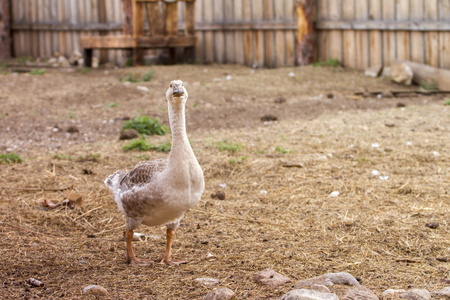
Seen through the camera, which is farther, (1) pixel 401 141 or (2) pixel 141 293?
(1) pixel 401 141

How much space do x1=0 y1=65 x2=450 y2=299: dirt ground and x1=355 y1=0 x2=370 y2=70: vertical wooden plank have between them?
214 cm

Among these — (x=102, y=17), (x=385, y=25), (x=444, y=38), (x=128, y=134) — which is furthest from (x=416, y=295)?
(x=102, y=17)

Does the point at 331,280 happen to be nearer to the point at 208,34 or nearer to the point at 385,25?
the point at 385,25

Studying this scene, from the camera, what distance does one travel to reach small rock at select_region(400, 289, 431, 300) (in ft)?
11.9

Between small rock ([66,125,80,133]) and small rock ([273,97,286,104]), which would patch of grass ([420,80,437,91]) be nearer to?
small rock ([273,97,286,104])

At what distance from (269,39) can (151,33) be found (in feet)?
10.4

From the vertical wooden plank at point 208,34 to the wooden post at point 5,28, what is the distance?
6.77m

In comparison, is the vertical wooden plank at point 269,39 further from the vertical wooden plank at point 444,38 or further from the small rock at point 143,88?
the vertical wooden plank at point 444,38

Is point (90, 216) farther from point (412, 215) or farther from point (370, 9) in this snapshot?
point (370, 9)

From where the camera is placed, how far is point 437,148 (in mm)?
7945

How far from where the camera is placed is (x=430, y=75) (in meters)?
12.2

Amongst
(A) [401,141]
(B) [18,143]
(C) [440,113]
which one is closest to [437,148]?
(A) [401,141]

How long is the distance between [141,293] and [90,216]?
1978 millimetres

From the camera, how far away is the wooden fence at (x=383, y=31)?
12305 mm
